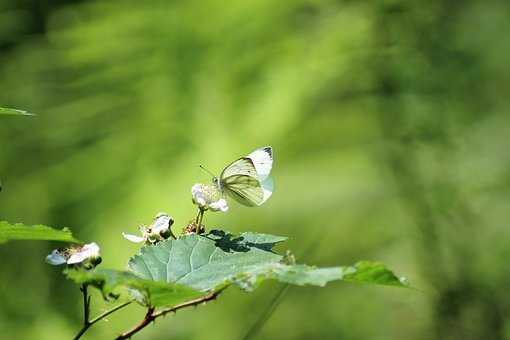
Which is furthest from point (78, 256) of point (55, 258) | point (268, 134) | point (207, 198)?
point (268, 134)

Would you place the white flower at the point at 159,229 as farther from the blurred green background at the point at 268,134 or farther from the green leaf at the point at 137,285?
the blurred green background at the point at 268,134

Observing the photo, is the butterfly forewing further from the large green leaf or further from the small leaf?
the small leaf

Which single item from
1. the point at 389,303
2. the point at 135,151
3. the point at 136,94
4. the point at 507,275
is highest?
the point at 136,94

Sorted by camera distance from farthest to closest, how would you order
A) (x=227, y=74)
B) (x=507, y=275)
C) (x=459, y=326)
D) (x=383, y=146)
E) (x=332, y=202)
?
(x=227, y=74)
(x=332, y=202)
(x=383, y=146)
(x=507, y=275)
(x=459, y=326)

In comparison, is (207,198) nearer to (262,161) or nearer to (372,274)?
(262,161)

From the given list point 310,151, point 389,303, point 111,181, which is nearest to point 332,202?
point 310,151

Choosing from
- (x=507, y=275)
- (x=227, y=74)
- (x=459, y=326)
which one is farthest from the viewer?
(x=227, y=74)

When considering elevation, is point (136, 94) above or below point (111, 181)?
above

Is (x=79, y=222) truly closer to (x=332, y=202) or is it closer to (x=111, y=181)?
(x=111, y=181)
